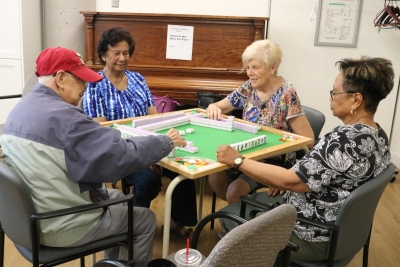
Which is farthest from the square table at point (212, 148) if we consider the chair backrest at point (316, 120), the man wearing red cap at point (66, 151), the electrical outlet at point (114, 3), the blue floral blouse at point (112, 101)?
the electrical outlet at point (114, 3)

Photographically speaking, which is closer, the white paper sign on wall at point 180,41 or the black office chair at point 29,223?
the black office chair at point 29,223

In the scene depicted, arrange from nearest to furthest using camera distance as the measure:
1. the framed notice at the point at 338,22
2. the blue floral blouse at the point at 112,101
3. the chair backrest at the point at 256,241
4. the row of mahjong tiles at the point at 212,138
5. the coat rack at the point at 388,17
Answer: the chair backrest at the point at 256,241
the row of mahjong tiles at the point at 212,138
the blue floral blouse at the point at 112,101
the coat rack at the point at 388,17
the framed notice at the point at 338,22

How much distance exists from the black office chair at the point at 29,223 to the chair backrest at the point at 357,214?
78cm

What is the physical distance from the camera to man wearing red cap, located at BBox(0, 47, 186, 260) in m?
1.33

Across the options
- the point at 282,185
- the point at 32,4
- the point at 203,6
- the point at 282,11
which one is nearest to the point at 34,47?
the point at 32,4

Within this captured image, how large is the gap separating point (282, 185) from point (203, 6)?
286 centimetres

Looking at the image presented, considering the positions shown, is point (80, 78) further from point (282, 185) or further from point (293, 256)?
point (293, 256)

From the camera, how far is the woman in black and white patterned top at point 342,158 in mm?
1409

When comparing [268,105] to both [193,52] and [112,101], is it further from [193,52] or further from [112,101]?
[193,52]

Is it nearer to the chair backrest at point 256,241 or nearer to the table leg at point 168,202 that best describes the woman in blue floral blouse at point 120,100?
the table leg at point 168,202

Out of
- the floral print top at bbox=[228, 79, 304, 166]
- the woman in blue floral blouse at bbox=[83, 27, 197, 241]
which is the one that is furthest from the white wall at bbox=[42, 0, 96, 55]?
the floral print top at bbox=[228, 79, 304, 166]

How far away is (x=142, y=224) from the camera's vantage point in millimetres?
→ 1628

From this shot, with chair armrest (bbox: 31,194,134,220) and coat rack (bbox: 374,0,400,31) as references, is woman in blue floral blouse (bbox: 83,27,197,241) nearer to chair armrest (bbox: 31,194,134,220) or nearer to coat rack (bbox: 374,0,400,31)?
chair armrest (bbox: 31,194,134,220)

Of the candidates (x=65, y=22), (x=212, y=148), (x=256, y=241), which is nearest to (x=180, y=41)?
(x=65, y=22)
